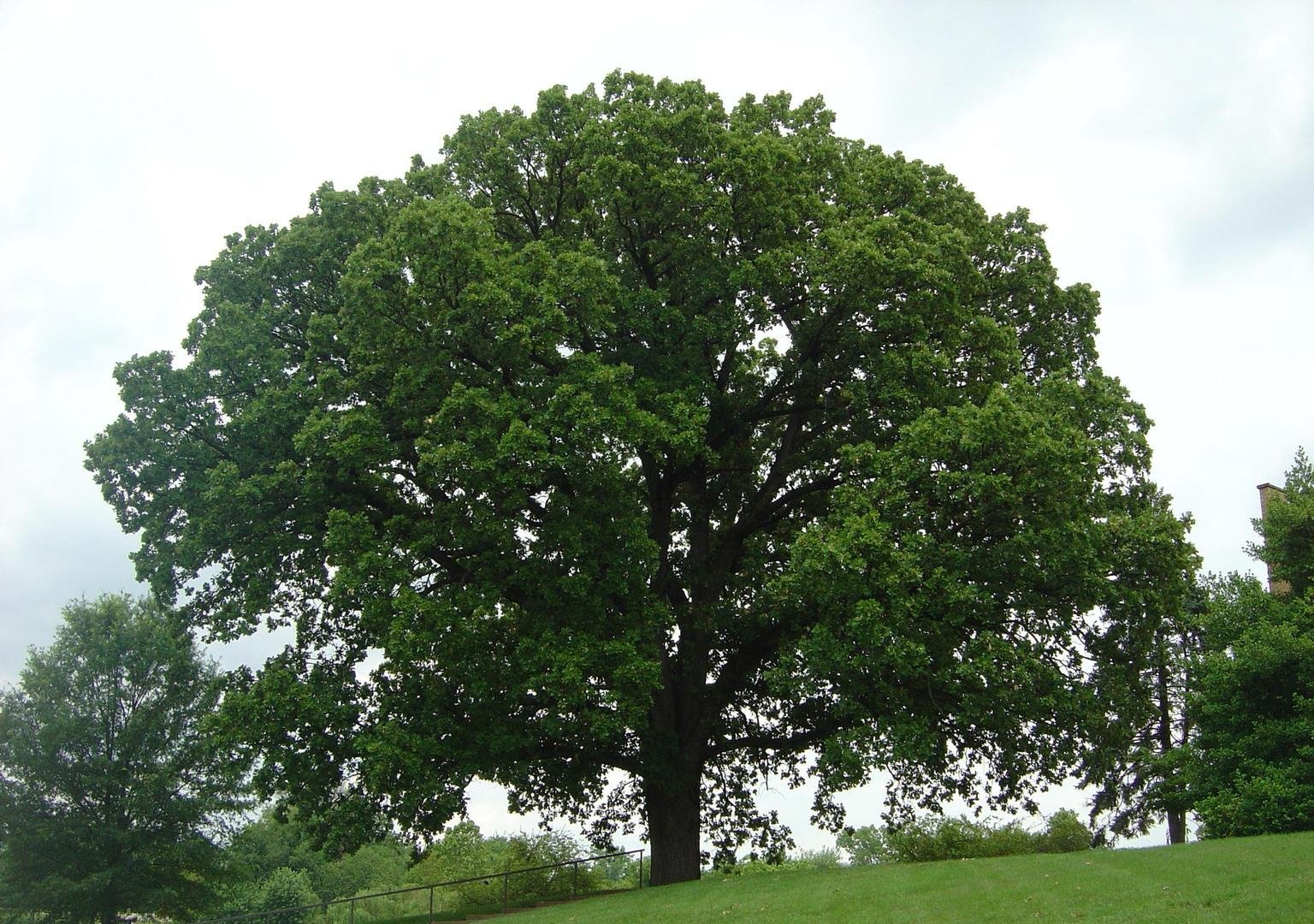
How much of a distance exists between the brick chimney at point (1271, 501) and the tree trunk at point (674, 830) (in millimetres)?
16663

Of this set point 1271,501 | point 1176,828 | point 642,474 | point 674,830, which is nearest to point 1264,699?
point 1271,501

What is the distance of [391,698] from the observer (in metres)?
20.6

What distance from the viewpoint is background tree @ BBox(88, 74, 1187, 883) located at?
1919 cm

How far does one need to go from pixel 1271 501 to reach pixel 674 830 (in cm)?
1732

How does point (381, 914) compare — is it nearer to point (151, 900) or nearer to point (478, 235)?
point (151, 900)

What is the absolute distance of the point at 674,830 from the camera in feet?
77.5

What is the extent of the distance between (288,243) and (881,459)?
14267 millimetres

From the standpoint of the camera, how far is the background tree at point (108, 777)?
35438 mm

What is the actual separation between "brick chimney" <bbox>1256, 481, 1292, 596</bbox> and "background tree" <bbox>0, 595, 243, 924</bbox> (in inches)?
1300

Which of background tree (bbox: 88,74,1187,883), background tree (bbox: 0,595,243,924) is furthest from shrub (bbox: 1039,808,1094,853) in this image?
background tree (bbox: 0,595,243,924)

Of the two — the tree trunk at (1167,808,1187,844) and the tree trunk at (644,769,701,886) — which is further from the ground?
the tree trunk at (644,769,701,886)

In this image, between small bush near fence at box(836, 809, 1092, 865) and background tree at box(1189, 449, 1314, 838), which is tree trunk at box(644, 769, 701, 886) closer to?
small bush near fence at box(836, 809, 1092, 865)

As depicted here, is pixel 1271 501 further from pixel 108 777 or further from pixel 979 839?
pixel 108 777

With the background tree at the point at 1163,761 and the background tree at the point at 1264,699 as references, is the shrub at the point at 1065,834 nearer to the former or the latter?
the background tree at the point at 1163,761
